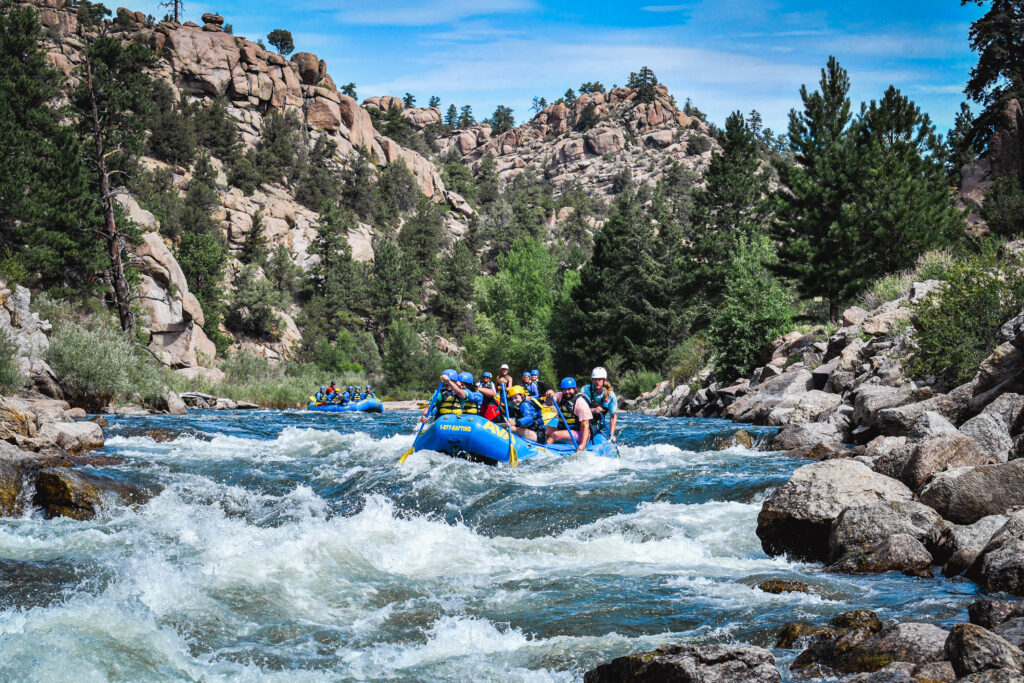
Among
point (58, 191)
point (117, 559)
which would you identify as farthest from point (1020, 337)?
point (58, 191)

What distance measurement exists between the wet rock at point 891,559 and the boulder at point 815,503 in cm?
51

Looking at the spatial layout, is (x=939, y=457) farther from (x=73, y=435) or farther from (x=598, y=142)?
(x=598, y=142)

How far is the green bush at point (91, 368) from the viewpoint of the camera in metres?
20.2

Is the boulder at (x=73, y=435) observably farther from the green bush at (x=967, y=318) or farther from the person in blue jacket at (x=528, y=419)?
the green bush at (x=967, y=318)

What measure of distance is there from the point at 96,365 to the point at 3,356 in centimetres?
330

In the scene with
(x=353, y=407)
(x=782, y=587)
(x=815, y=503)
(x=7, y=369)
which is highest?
(x=7, y=369)

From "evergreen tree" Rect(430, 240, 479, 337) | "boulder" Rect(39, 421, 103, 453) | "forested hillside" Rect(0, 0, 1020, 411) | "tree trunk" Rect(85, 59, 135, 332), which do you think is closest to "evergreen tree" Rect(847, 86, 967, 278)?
"forested hillside" Rect(0, 0, 1020, 411)

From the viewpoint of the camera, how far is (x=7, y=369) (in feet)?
56.4

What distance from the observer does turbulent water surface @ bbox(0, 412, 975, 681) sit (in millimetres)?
5363

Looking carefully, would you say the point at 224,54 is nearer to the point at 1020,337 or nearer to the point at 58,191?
the point at 58,191

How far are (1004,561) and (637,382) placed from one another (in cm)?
3223

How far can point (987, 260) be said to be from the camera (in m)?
15.2

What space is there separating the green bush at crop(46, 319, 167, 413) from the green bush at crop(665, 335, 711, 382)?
2139cm

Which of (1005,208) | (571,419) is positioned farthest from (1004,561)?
(1005,208)
